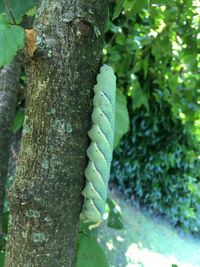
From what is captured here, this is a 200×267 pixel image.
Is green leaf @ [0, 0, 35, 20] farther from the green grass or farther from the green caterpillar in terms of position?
the green grass

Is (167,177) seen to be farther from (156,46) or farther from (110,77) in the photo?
(110,77)

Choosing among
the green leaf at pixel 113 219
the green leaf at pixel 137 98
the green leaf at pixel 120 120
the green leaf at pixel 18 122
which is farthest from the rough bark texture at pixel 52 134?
the green leaf at pixel 137 98

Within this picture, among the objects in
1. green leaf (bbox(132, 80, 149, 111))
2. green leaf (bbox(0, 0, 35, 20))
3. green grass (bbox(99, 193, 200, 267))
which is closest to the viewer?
green leaf (bbox(0, 0, 35, 20))

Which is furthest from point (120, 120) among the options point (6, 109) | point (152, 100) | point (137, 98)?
point (152, 100)

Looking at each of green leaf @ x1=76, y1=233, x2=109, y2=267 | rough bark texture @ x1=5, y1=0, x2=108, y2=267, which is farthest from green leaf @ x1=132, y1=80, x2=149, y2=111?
rough bark texture @ x1=5, y1=0, x2=108, y2=267

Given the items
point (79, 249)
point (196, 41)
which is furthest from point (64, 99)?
point (196, 41)

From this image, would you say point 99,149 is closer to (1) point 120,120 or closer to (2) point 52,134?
(2) point 52,134
